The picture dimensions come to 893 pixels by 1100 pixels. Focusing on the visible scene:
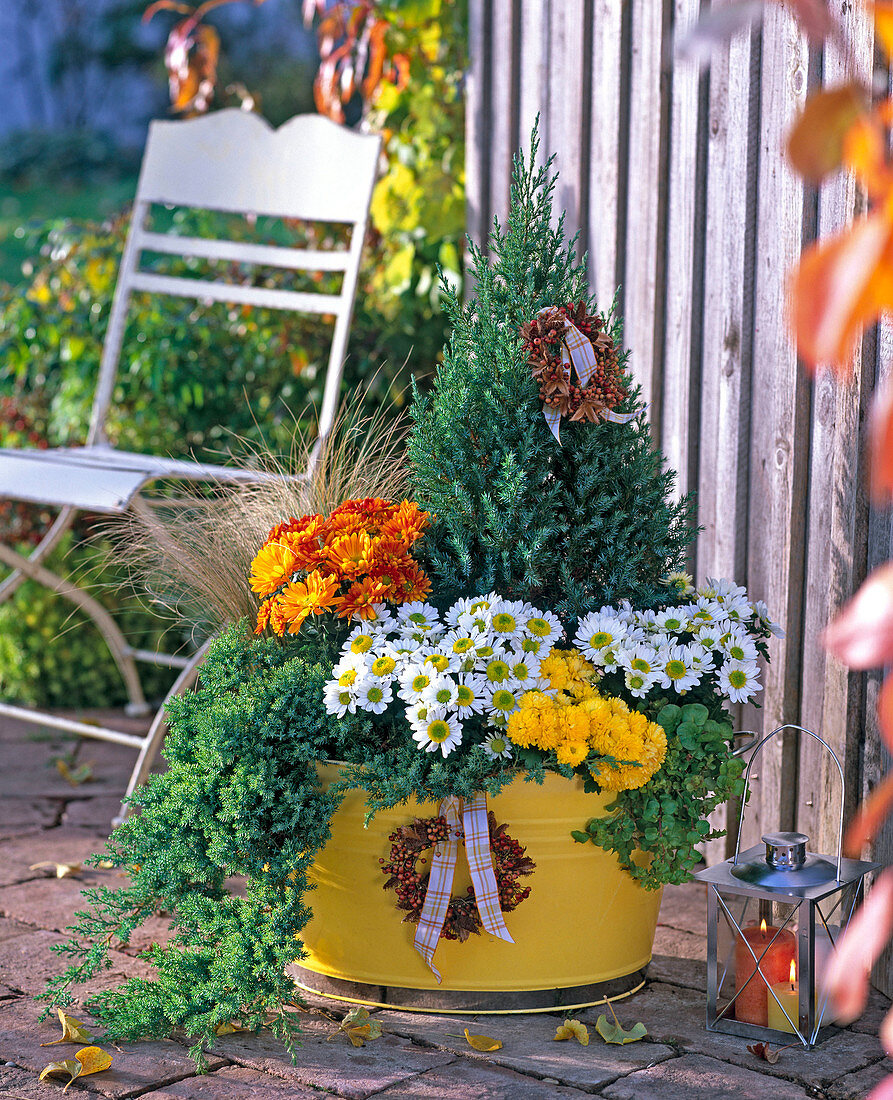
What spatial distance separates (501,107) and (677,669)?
1.85 metres

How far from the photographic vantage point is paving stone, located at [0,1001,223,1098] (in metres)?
1.64

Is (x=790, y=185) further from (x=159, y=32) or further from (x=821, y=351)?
(x=159, y=32)

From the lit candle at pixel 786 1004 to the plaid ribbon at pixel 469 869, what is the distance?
39 cm

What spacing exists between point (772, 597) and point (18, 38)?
971cm

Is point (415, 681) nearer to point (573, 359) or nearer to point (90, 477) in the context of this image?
point (573, 359)

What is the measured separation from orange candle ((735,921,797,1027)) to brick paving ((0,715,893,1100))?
0.06 meters

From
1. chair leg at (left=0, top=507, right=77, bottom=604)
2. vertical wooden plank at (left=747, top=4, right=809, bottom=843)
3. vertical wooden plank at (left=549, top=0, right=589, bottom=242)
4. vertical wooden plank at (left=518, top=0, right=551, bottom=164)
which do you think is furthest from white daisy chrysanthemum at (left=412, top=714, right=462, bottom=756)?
vertical wooden plank at (left=518, top=0, right=551, bottom=164)

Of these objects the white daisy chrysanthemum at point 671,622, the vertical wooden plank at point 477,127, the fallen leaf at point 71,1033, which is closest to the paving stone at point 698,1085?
the white daisy chrysanthemum at point 671,622

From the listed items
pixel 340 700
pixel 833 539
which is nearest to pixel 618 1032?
pixel 340 700

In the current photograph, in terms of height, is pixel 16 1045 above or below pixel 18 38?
below

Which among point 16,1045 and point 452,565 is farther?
point 452,565

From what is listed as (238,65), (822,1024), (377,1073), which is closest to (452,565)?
(377,1073)

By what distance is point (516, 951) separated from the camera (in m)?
1.84

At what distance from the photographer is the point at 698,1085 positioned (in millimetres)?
1651
